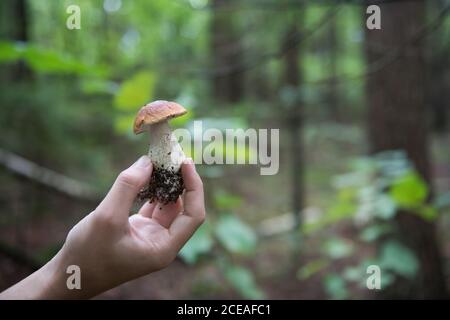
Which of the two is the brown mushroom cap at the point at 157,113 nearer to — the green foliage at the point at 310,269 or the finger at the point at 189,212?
the finger at the point at 189,212

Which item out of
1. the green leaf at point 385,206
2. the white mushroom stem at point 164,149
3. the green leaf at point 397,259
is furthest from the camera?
the green leaf at point 397,259

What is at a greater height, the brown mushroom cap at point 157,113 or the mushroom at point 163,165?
the brown mushroom cap at point 157,113

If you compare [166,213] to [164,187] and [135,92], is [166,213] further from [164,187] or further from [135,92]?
[135,92]

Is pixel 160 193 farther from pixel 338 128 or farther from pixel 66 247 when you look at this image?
pixel 338 128

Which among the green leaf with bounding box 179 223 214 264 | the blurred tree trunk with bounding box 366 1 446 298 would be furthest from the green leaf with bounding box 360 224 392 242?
the green leaf with bounding box 179 223 214 264

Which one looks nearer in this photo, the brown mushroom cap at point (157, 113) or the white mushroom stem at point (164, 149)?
the brown mushroom cap at point (157, 113)

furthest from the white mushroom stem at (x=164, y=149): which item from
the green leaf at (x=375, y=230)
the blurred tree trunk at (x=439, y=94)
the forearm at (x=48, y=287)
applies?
the blurred tree trunk at (x=439, y=94)

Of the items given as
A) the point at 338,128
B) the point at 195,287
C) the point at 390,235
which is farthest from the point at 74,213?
the point at 338,128
